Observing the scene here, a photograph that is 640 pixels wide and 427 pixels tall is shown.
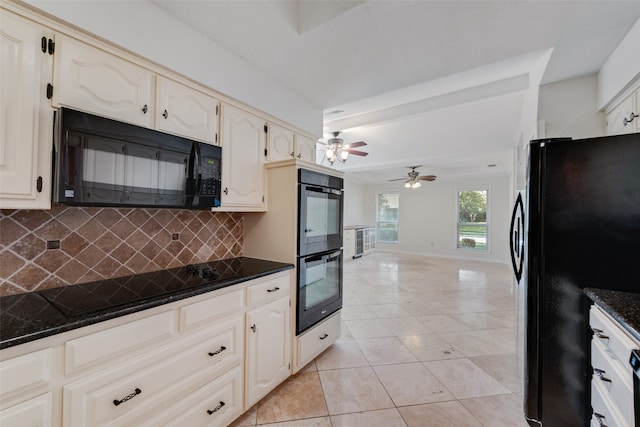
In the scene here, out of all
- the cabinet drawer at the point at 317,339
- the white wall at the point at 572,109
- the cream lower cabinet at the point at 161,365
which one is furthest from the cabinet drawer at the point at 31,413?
the white wall at the point at 572,109

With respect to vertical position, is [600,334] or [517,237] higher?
[517,237]

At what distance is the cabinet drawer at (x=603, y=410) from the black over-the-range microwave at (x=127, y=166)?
220 cm

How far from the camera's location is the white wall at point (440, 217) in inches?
269

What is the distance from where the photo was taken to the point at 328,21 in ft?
4.93

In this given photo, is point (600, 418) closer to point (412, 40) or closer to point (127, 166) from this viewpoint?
point (412, 40)

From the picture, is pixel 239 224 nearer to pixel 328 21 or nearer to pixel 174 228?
pixel 174 228

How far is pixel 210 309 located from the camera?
1409 mm

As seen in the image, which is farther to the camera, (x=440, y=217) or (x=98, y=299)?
(x=440, y=217)

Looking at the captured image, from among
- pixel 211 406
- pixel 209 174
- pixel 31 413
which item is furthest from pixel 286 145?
pixel 31 413

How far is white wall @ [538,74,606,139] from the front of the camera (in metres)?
2.04

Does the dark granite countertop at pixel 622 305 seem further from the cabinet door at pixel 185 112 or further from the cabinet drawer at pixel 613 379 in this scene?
the cabinet door at pixel 185 112

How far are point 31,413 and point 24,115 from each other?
111cm

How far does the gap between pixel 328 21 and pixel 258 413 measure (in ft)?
8.08

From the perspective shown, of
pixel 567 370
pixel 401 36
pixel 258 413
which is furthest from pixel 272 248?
pixel 567 370
